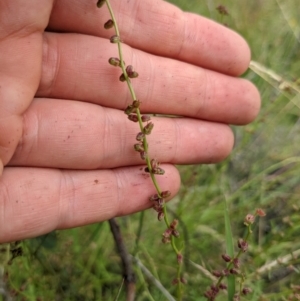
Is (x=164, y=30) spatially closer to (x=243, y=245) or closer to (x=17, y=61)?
(x=17, y=61)

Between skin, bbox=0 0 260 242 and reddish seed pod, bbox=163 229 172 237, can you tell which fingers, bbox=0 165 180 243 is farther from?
reddish seed pod, bbox=163 229 172 237

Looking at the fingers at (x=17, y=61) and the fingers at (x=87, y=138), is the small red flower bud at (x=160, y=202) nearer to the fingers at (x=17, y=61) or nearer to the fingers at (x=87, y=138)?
the fingers at (x=87, y=138)

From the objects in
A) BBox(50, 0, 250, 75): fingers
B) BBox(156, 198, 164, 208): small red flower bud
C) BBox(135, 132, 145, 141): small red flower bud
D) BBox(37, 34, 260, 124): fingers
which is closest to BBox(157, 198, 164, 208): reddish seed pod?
BBox(156, 198, 164, 208): small red flower bud

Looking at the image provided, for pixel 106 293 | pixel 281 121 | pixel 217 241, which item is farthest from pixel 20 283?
pixel 281 121

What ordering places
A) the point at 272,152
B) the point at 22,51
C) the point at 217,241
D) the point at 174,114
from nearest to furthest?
the point at 22,51 < the point at 174,114 < the point at 217,241 < the point at 272,152

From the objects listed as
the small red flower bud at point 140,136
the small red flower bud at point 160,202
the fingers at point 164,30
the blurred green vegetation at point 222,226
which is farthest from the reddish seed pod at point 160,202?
the fingers at point 164,30

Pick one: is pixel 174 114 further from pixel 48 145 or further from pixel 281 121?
pixel 281 121
